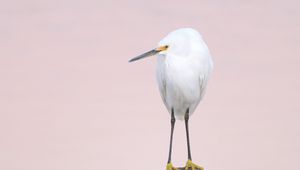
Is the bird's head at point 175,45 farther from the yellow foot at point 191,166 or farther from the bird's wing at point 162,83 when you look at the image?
the yellow foot at point 191,166

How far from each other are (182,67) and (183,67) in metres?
0.01

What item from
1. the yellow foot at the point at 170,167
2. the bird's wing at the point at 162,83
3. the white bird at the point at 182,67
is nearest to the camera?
the white bird at the point at 182,67

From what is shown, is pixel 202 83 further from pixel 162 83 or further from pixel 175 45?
pixel 175 45

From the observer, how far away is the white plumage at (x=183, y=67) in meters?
12.1

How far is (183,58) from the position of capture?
12.1 meters

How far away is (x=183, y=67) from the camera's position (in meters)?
12.0

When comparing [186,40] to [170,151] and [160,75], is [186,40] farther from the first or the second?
[170,151]

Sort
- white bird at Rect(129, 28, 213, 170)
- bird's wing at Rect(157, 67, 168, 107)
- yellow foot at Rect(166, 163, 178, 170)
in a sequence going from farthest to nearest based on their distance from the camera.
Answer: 1. yellow foot at Rect(166, 163, 178, 170)
2. bird's wing at Rect(157, 67, 168, 107)
3. white bird at Rect(129, 28, 213, 170)

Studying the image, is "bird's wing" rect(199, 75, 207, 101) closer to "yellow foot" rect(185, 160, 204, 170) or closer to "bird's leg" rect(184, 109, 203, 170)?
"bird's leg" rect(184, 109, 203, 170)

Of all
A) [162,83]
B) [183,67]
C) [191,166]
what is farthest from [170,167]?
[183,67]

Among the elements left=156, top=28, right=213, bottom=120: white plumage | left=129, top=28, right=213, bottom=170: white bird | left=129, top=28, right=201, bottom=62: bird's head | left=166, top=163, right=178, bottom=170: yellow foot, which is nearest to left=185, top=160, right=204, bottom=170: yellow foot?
left=129, top=28, right=213, bottom=170: white bird

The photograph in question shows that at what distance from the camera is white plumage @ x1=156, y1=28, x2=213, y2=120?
12055 mm

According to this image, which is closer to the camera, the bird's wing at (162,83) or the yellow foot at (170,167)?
the bird's wing at (162,83)

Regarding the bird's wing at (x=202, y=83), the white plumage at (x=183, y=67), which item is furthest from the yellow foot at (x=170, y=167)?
the bird's wing at (x=202, y=83)
